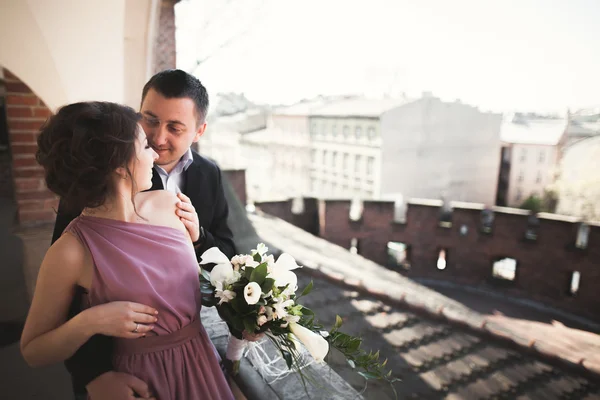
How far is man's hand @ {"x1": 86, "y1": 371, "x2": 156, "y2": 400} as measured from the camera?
1146 mm

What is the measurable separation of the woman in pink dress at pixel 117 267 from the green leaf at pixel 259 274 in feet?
0.68

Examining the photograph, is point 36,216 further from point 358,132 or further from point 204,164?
point 358,132

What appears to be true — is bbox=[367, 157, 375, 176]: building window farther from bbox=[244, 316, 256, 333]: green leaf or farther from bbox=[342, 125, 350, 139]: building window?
bbox=[244, 316, 256, 333]: green leaf

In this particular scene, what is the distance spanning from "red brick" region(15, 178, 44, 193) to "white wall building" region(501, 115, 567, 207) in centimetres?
2699

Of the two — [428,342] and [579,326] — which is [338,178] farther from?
[428,342]

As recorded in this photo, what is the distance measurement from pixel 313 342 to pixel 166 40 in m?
5.70

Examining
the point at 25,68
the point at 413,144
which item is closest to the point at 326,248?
the point at 25,68

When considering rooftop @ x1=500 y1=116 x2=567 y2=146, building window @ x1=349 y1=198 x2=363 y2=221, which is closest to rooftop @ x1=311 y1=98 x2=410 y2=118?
building window @ x1=349 y1=198 x2=363 y2=221

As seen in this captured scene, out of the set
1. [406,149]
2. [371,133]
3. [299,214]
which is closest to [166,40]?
[299,214]

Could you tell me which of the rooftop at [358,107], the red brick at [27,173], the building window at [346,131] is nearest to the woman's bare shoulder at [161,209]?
the red brick at [27,173]

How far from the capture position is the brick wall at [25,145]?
9.91 feet

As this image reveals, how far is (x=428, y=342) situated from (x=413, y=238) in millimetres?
9988

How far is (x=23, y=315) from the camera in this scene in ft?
10.6

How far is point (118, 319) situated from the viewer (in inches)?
42.4
